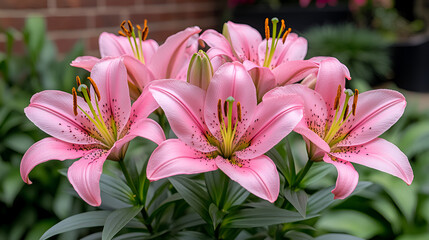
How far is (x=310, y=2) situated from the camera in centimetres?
391

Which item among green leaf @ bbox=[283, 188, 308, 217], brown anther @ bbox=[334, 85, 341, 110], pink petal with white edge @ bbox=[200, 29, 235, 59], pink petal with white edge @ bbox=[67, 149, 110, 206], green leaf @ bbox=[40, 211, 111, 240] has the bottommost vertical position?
green leaf @ bbox=[40, 211, 111, 240]

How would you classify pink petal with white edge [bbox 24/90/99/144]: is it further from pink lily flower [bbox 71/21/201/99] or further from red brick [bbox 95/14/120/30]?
red brick [bbox 95/14/120/30]

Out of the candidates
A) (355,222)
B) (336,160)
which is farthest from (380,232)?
(336,160)

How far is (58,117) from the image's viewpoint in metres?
0.52

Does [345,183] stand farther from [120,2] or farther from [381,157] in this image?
[120,2]

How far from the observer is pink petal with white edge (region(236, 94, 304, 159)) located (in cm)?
47

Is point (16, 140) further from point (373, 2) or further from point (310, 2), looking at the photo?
point (373, 2)

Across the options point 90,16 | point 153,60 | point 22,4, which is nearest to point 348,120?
point 153,60

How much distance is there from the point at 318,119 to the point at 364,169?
3.73ft

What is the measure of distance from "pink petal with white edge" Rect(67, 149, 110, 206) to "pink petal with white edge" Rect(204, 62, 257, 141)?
122 mm

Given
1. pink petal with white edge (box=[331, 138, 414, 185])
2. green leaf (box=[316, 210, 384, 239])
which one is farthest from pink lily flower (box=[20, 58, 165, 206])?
green leaf (box=[316, 210, 384, 239])

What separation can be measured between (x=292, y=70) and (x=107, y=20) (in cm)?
189

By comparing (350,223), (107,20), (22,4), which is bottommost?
(350,223)

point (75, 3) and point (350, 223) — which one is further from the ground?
point (75, 3)
